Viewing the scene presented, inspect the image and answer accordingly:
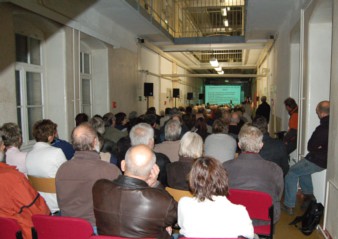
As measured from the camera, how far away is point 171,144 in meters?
3.65

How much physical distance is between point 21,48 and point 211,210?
4.28 metres

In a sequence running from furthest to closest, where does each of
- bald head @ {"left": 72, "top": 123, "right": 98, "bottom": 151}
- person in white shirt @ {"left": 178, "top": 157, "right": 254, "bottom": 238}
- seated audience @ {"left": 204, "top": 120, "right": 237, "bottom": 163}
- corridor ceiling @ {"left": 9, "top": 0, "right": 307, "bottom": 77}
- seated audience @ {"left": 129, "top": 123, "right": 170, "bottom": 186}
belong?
corridor ceiling @ {"left": 9, "top": 0, "right": 307, "bottom": 77} < seated audience @ {"left": 204, "top": 120, "right": 237, "bottom": 163} < seated audience @ {"left": 129, "top": 123, "right": 170, "bottom": 186} < bald head @ {"left": 72, "top": 123, "right": 98, "bottom": 151} < person in white shirt @ {"left": 178, "top": 157, "right": 254, "bottom": 238}

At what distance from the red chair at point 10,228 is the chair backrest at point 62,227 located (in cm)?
10

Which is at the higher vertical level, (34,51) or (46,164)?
(34,51)

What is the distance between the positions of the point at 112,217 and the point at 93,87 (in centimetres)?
577

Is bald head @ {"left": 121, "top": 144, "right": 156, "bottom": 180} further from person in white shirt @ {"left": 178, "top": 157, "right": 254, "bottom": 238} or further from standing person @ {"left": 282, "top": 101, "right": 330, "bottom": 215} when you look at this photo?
standing person @ {"left": 282, "top": 101, "right": 330, "bottom": 215}

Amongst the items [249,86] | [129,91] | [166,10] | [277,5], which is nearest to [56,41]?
[129,91]

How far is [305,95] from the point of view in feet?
14.5

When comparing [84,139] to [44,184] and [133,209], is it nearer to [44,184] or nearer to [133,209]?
[44,184]

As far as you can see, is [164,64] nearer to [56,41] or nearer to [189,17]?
[189,17]

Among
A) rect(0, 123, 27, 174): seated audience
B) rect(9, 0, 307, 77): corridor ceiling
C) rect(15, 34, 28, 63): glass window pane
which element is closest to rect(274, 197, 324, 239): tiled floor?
rect(0, 123, 27, 174): seated audience

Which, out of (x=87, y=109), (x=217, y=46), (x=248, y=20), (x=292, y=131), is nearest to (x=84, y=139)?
(x=292, y=131)

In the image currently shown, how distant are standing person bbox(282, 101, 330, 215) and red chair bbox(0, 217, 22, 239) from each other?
3222 mm

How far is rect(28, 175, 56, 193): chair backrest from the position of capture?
8.93ft
